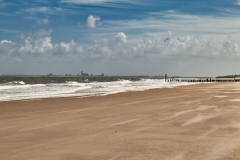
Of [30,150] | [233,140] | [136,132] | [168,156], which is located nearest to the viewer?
[168,156]

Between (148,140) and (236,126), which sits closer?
(148,140)

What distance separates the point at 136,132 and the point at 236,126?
388 cm

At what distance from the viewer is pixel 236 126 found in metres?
11.2

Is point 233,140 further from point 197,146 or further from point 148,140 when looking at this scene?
point 148,140

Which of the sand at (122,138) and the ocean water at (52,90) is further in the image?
the ocean water at (52,90)

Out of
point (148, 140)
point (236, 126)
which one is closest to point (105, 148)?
point (148, 140)

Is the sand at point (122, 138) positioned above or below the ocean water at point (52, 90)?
below

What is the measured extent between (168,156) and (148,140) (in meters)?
1.90

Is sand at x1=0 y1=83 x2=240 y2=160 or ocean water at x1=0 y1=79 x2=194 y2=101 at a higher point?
ocean water at x1=0 y1=79 x2=194 y2=101

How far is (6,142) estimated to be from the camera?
8836mm

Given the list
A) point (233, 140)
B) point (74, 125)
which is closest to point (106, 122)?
point (74, 125)

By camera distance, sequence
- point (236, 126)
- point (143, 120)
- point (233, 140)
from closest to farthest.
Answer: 1. point (233, 140)
2. point (236, 126)
3. point (143, 120)

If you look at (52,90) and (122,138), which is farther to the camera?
(52,90)

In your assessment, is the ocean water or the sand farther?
the ocean water
